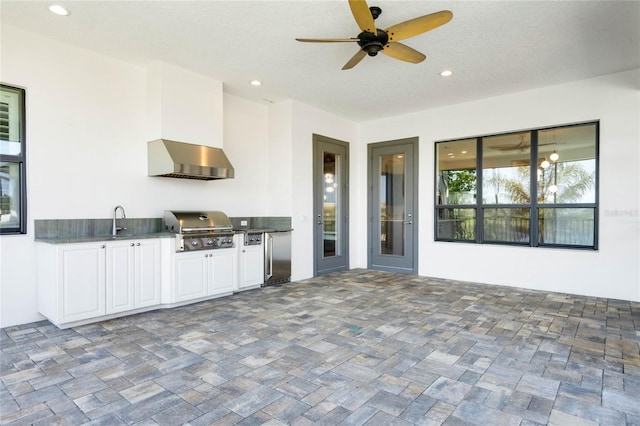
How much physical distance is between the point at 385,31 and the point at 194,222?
3.07m

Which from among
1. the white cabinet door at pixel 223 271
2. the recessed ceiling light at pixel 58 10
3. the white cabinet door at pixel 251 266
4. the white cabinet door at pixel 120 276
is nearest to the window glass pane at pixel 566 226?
the white cabinet door at pixel 251 266

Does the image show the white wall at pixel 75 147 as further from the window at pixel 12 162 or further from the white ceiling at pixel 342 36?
the white ceiling at pixel 342 36

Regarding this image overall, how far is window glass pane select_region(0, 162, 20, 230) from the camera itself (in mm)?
3549

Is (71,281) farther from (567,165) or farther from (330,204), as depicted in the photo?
(567,165)

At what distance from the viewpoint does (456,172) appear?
6.14 meters

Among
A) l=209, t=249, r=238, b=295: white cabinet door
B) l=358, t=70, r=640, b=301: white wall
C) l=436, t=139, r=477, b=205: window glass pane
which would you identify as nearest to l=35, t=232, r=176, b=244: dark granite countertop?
l=209, t=249, r=238, b=295: white cabinet door

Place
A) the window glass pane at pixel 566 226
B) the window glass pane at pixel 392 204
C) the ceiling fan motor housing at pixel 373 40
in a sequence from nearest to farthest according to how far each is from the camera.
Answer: the ceiling fan motor housing at pixel 373 40, the window glass pane at pixel 566 226, the window glass pane at pixel 392 204

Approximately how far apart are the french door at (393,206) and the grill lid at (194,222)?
3226 millimetres

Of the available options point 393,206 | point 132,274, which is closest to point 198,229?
point 132,274

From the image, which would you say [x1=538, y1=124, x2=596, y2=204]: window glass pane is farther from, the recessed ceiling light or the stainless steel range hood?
the recessed ceiling light

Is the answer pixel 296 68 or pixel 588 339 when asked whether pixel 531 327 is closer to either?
pixel 588 339

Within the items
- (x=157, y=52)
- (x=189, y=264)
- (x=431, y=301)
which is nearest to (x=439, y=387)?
(x=431, y=301)

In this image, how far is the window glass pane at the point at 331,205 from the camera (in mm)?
6574

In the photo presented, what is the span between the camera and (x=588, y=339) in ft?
10.6
